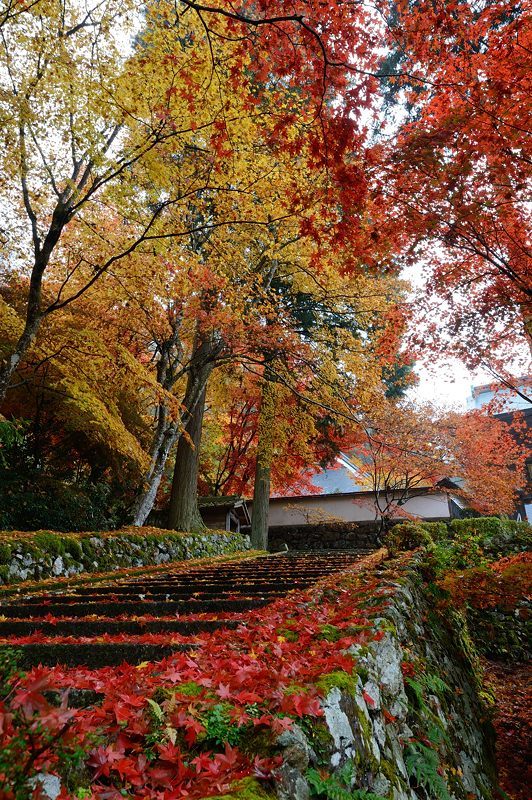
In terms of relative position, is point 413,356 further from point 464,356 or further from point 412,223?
point 412,223

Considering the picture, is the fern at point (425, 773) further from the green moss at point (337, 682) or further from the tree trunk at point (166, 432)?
the tree trunk at point (166, 432)

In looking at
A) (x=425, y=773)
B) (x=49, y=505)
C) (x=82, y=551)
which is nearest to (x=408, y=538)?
(x=82, y=551)

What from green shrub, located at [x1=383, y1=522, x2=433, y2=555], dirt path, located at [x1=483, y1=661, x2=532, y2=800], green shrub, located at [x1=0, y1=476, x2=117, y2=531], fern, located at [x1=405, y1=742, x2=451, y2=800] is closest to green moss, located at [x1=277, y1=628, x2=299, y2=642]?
fern, located at [x1=405, y1=742, x2=451, y2=800]

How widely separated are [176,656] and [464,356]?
34.7 ft

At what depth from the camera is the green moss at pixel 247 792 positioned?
117cm

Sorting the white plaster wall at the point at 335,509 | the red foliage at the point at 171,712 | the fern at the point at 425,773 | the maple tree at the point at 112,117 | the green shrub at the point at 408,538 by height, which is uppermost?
the maple tree at the point at 112,117

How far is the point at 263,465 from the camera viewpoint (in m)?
16.2

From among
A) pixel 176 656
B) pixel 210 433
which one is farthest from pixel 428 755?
pixel 210 433

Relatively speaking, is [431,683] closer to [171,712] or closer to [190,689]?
[190,689]

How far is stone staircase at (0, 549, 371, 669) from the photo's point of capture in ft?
8.50

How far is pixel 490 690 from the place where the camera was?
289 inches

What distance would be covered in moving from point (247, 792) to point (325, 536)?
733 inches

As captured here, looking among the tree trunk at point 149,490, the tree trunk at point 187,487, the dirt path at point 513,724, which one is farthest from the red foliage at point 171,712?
the tree trunk at point 187,487

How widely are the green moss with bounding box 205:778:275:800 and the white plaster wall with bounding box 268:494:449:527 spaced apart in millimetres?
17972
